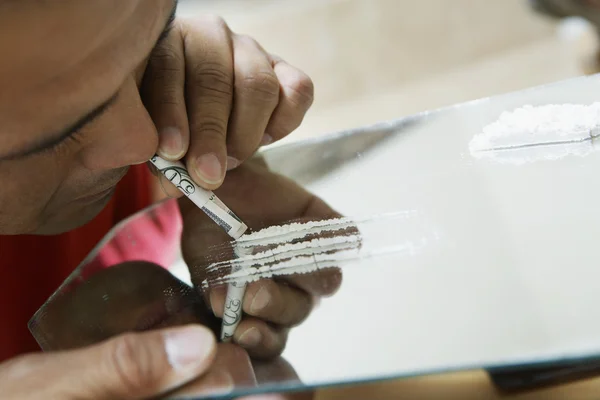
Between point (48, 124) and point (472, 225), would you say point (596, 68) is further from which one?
point (48, 124)

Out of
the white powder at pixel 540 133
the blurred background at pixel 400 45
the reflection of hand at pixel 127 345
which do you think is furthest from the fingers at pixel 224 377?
the blurred background at pixel 400 45

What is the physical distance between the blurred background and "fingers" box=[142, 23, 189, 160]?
1.86ft

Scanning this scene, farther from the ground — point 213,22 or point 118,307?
point 213,22

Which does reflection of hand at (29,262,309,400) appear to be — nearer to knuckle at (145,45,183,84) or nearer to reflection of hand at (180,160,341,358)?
reflection of hand at (180,160,341,358)

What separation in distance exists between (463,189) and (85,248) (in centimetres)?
34

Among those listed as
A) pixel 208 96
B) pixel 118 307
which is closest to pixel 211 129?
pixel 208 96

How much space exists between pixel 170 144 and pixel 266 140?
0.12 m

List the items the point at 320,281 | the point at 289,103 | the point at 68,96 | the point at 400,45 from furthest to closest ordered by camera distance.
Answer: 1. the point at 400,45
2. the point at 289,103
3. the point at 320,281
4. the point at 68,96

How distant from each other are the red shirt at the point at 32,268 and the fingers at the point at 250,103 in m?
0.08

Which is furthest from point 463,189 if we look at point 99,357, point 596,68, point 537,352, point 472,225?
point 596,68

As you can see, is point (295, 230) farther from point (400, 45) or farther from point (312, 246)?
point (400, 45)

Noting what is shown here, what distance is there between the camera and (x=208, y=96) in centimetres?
43

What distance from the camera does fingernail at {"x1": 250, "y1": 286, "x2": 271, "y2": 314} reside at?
1.18 ft

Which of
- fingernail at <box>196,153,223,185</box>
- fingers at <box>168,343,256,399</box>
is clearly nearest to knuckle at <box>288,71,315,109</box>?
fingernail at <box>196,153,223,185</box>
